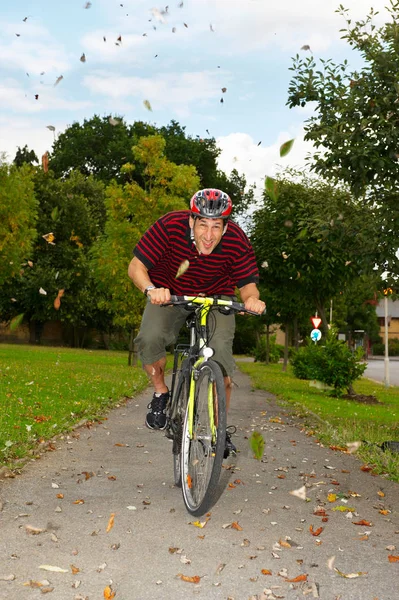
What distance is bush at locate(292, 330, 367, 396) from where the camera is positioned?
21359mm

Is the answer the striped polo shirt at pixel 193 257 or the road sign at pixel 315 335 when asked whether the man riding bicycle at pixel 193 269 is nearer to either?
the striped polo shirt at pixel 193 257

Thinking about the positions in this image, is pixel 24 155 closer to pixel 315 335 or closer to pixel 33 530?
pixel 315 335

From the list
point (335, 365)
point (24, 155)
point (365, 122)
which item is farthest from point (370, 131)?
point (24, 155)

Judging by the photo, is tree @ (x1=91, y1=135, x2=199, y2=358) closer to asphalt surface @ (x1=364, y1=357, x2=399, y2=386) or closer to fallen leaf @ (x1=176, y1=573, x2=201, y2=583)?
asphalt surface @ (x1=364, y1=357, x2=399, y2=386)

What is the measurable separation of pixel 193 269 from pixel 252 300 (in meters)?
0.57

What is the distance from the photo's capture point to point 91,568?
162 inches

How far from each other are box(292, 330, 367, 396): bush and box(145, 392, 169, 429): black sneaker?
50.5 ft

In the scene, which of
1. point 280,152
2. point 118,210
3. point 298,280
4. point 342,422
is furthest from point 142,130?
point 280,152

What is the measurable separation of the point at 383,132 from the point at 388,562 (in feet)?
22.8

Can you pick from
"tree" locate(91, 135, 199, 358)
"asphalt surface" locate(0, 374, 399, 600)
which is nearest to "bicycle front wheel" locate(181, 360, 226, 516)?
"asphalt surface" locate(0, 374, 399, 600)

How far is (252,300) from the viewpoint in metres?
5.68

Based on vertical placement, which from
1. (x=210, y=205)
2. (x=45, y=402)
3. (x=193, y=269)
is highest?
(x=210, y=205)

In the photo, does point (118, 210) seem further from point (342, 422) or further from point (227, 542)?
point (227, 542)

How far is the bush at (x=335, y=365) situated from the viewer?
21.4 m
